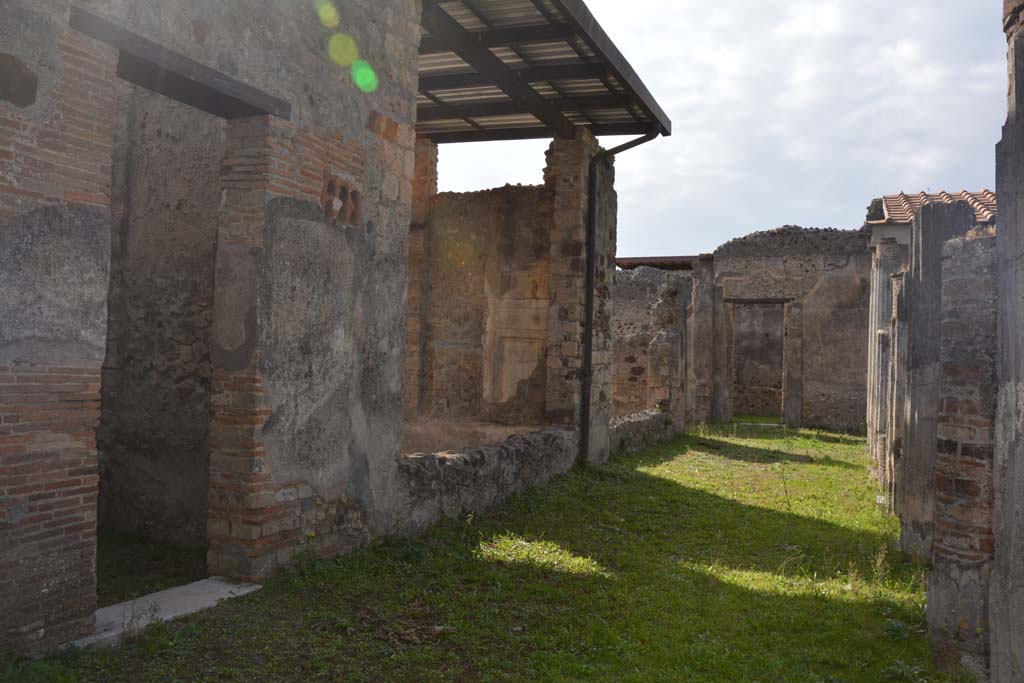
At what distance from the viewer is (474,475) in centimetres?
684

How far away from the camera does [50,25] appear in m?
3.21

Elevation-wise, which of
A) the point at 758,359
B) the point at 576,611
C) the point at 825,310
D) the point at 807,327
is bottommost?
the point at 576,611

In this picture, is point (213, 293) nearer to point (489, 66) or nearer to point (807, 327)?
point (489, 66)

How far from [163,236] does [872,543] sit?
6082mm

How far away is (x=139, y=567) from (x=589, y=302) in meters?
6.12

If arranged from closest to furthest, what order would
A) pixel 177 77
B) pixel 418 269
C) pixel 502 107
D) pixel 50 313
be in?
pixel 50 313, pixel 177 77, pixel 502 107, pixel 418 269

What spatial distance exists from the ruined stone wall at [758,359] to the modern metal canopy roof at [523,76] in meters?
14.0

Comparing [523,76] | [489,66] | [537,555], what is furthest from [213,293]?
[523,76]

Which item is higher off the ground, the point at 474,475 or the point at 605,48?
the point at 605,48

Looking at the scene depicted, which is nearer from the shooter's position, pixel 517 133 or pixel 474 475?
pixel 474 475

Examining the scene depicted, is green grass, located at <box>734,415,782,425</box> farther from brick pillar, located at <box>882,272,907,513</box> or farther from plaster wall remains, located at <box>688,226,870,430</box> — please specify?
brick pillar, located at <box>882,272,907,513</box>

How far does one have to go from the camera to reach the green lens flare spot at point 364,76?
17.4ft

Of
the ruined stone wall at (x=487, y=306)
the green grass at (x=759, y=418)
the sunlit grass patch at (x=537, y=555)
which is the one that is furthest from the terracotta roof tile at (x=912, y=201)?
the sunlit grass patch at (x=537, y=555)

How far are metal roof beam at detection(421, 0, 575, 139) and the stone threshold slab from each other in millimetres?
5018
